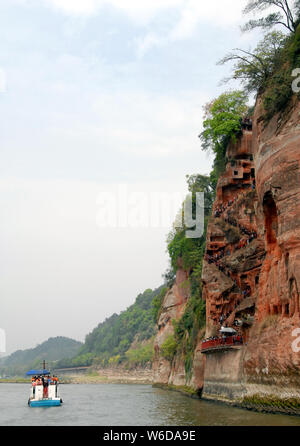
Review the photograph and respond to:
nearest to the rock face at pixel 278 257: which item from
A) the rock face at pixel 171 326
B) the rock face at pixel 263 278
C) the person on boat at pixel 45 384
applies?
the rock face at pixel 263 278

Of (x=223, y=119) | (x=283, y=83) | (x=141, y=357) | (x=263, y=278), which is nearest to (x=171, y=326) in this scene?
(x=223, y=119)

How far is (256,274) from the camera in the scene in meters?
40.8

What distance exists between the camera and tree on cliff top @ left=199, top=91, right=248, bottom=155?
50281mm

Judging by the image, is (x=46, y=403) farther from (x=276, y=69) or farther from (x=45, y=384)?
(x=276, y=69)

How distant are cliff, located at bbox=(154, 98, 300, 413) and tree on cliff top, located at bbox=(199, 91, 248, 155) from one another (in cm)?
191

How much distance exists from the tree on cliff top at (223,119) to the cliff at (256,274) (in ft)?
6.28

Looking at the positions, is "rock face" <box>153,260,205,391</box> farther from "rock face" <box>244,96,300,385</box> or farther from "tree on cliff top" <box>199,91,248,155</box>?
"rock face" <box>244,96,300,385</box>

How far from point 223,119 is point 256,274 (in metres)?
19.5

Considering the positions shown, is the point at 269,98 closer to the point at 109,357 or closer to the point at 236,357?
the point at 236,357

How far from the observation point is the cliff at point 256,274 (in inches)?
1058

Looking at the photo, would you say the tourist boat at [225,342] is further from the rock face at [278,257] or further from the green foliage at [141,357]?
the green foliage at [141,357]

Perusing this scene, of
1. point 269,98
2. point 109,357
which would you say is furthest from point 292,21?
point 109,357

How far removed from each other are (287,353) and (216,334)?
17807 millimetres

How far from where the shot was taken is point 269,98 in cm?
3250
